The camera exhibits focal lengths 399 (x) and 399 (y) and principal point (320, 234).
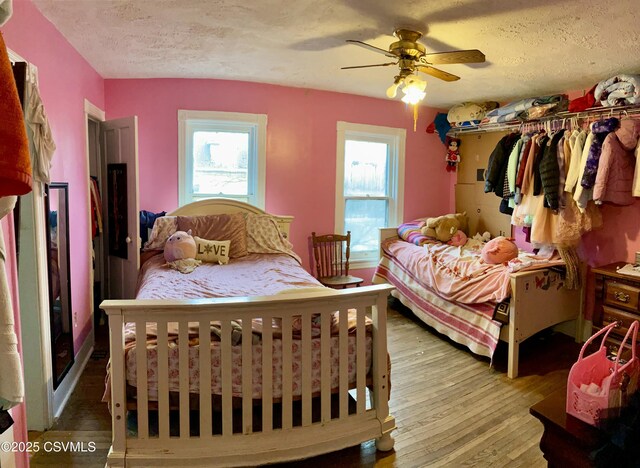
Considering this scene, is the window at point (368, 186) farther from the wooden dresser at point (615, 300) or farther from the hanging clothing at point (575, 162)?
the wooden dresser at point (615, 300)

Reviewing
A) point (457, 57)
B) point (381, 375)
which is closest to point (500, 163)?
point (457, 57)

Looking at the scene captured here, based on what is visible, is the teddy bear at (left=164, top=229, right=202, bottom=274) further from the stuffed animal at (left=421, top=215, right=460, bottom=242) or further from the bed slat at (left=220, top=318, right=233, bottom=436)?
the stuffed animal at (left=421, top=215, right=460, bottom=242)

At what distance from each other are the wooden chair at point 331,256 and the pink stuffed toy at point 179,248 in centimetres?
139

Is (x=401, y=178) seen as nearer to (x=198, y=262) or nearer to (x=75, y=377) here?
(x=198, y=262)

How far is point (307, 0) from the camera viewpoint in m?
2.09

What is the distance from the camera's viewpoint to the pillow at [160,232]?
3543 millimetres

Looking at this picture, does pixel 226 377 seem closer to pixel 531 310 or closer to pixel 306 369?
pixel 306 369

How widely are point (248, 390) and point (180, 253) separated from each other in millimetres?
1636

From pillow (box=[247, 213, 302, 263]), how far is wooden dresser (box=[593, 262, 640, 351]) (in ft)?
7.95

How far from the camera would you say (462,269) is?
3.32 m

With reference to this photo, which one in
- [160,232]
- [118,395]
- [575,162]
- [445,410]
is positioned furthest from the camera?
[160,232]

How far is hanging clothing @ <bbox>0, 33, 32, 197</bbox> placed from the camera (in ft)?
2.71

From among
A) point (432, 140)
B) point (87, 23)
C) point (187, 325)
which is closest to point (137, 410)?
point (187, 325)

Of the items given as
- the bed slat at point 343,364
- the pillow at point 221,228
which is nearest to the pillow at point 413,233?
the pillow at point 221,228
